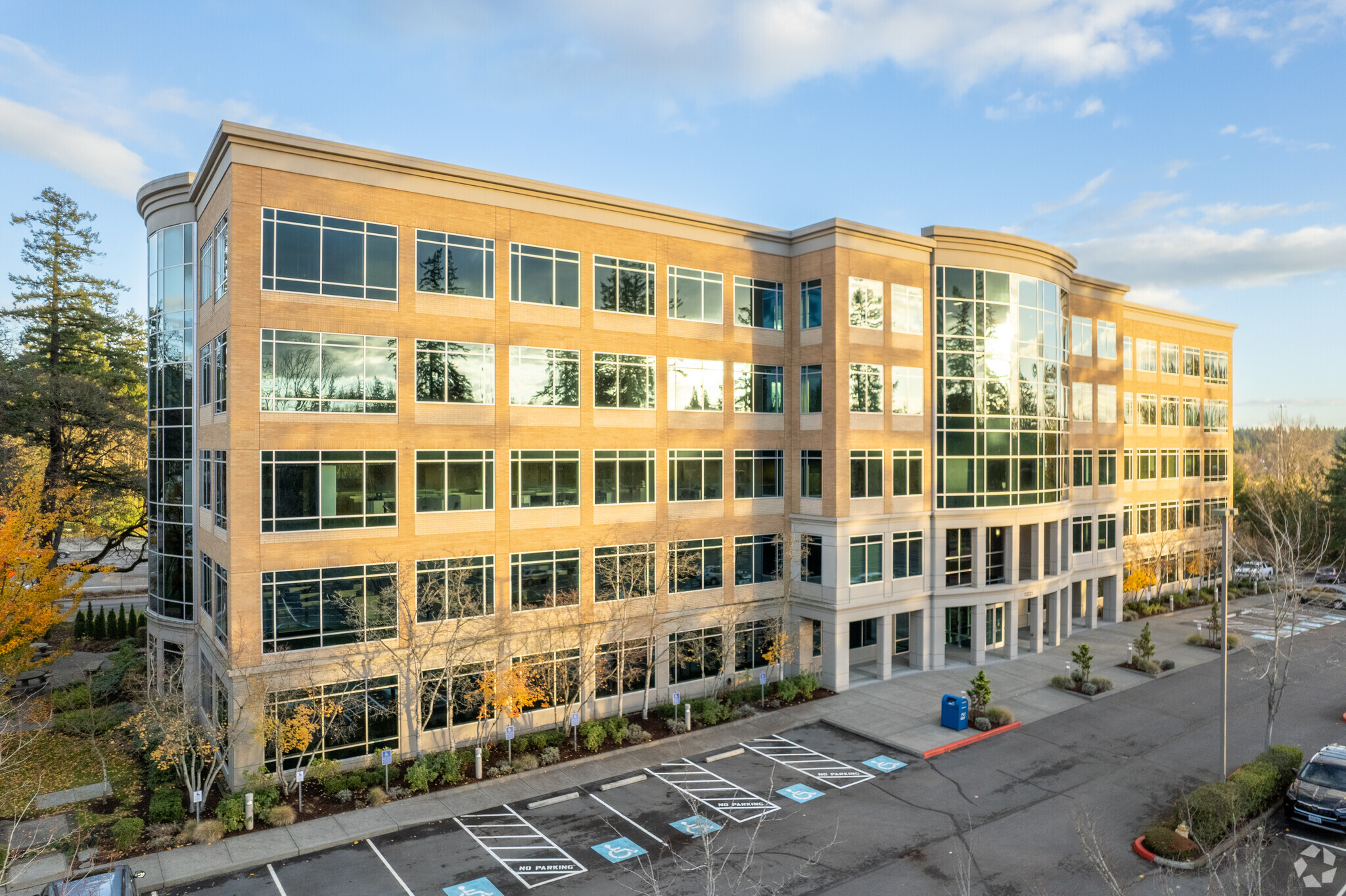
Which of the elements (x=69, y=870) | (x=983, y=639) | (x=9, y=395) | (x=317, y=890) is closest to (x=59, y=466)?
(x=9, y=395)

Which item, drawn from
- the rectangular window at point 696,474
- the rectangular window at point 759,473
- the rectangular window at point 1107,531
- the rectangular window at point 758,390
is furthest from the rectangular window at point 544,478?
the rectangular window at point 1107,531

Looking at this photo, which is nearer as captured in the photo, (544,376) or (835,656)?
(544,376)

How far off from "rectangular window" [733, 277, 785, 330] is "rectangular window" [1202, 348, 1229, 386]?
37.6 metres

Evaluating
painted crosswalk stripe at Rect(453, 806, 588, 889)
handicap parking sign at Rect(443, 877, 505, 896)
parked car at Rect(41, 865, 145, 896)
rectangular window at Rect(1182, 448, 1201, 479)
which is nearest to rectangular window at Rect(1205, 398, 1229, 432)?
rectangular window at Rect(1182, 448, 1201, 479)

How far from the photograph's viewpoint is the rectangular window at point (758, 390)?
31469 millimetres

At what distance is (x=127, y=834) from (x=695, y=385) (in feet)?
72.0

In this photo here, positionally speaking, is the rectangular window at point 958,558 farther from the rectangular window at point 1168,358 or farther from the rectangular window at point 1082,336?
the rectangular window at point 1168,358

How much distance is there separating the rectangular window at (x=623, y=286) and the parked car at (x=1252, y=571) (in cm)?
4226

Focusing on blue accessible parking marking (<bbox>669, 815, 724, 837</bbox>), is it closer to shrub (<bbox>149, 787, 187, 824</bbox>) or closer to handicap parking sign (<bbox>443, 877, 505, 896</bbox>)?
handicap parking sign (<bbox>443, 877, 505, 896</bbox>)

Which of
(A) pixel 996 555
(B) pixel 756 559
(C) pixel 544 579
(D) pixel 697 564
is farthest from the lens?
(A) pixel 996 555

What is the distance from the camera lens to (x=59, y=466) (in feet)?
118

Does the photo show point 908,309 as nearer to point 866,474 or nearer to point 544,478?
point 866,474

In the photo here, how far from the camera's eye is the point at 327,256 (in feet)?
74.5

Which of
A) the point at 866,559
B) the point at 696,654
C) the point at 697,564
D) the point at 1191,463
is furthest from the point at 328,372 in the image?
the point at 1191,463
